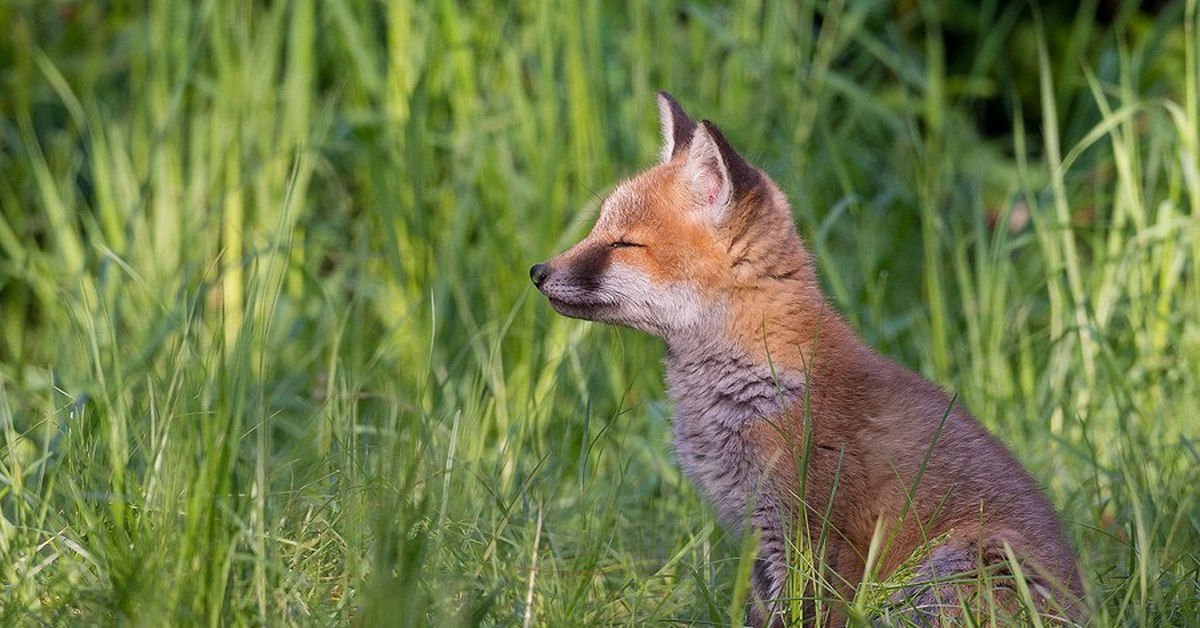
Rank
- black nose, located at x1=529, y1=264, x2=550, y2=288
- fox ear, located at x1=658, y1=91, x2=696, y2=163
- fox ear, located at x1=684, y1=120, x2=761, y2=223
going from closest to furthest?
fox ear, located at x1=684, y1=120, x2=761, y2=223
black nose, located at x1=529, y1=264, x2=550, y2=288
fox ear, located at x1=658, y1=91, x2=696, y2=163

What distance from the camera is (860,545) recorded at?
3.25 metres

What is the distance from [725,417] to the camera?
3.49 meters

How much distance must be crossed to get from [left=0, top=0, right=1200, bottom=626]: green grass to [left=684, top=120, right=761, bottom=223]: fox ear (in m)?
0.58

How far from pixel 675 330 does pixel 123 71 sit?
4239 millimetres

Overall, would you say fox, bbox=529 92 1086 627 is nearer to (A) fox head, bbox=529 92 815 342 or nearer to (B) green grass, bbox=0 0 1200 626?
(A) fox head, bbox=529 92 815 342

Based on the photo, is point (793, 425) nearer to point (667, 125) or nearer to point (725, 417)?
point (725, 417)

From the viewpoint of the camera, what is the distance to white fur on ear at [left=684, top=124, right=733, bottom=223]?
3594mm

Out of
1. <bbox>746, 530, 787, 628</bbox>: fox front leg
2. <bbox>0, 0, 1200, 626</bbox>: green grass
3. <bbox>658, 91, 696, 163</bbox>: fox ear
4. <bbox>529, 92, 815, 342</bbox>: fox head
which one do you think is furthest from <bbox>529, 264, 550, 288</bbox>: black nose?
<bbox>746, 530, 787, 628</bbox>: fox front leg

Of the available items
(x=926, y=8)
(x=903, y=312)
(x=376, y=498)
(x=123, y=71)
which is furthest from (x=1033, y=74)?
(x=376, y=498)

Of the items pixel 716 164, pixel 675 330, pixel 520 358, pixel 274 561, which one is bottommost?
pixel 520 358

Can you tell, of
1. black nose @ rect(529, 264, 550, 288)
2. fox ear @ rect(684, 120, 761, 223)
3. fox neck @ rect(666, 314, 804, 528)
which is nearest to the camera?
fox neck @ rect(666, 314, 804, 528)

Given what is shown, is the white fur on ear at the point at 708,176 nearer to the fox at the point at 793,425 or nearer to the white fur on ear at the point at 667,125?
the fox at the point at 793,425

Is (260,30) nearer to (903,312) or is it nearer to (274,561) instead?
(903,312)

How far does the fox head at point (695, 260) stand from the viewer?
3.61m
